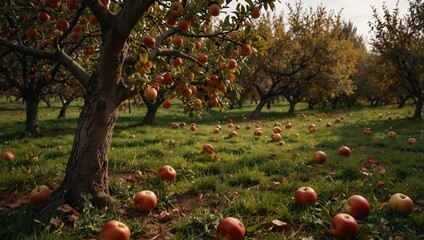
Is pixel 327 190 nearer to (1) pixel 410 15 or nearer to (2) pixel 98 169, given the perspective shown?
(2) pixel 98 169

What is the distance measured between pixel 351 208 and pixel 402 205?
65 cm

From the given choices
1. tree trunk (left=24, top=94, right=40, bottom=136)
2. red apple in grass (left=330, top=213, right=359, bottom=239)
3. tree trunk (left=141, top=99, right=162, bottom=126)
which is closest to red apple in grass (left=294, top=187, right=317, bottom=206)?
red apple in grass (left=330, top=213, right=359, bottom=239)

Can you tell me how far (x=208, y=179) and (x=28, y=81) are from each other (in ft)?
36.5

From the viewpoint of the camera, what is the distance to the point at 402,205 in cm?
368

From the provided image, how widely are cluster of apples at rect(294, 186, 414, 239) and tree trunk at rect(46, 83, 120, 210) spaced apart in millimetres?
2668

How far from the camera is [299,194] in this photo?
4055 millimetres

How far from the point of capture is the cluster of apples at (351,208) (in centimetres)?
322

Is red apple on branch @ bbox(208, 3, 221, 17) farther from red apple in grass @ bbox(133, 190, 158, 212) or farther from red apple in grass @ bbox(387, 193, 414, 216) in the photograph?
red apple in grass @ bbox(387, 193, 414, 216)

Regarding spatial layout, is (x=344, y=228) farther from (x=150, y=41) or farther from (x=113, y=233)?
(x=150, y=41)

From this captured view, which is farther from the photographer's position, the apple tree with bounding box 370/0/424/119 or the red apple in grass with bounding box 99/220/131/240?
the apple tree with bounding box 370/0/424/119

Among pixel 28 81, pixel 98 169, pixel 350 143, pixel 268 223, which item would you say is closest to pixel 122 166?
pixel 98 169

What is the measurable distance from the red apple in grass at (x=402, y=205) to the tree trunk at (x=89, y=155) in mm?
3680

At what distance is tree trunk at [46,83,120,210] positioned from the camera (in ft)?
13.4

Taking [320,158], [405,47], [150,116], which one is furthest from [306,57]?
[320,158]
